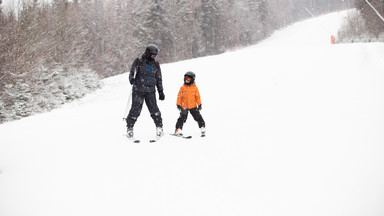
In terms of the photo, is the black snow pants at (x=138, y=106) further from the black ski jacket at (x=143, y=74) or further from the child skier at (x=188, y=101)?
the child skier at (x=188, y=101)

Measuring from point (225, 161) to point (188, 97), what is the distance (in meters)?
1.93

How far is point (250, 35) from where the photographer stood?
43875mm

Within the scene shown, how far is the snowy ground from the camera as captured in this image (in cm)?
240

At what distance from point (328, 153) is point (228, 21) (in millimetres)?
36401

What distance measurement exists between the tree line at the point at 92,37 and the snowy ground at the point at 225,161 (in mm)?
5815

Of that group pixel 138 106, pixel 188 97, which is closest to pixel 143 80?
pixel 138 106

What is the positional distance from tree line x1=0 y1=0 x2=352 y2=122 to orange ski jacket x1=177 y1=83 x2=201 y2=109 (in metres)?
6.82

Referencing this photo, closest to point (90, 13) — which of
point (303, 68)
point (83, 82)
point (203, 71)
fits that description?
point (83, 82)

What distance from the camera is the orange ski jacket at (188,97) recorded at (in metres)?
4.93

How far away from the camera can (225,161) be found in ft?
11.4

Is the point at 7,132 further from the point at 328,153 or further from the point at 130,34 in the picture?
the point at 130,34

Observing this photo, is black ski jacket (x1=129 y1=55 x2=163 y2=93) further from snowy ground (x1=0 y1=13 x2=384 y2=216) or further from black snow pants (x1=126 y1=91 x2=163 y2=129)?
snowy ground (x1=0 y1=13 x2=384 y2=216)

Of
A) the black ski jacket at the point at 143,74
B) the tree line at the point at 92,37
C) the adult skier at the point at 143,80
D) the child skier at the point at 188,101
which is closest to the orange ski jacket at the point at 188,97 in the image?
the child skier at the point at 188,101

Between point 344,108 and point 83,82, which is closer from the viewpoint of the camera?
point 344,108
